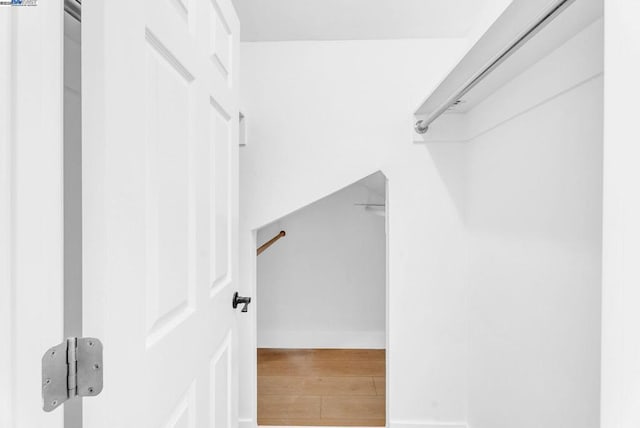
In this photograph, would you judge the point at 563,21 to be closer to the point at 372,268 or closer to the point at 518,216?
the point at 518,216

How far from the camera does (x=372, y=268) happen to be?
2957mm

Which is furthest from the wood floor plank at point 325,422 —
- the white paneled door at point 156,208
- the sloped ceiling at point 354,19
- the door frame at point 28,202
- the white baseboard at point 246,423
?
the sloped ceiling at point 354,19

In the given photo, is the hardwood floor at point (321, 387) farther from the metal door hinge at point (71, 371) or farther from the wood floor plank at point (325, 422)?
the metal door hinge at point (71, 371)

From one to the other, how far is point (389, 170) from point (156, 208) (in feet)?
4.63

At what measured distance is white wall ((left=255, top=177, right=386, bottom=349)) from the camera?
2.94 m

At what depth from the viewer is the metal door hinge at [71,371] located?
18.1 inches

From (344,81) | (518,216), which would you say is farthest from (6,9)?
(344,81)

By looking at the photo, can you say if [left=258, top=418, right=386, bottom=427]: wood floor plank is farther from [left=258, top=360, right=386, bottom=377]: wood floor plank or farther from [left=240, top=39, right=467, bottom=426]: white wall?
[left=258, top=360, right=386, bottom=377]: wood floor plank

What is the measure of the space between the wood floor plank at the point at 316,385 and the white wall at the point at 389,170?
0.40 m

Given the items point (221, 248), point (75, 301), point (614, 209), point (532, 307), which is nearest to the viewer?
point (614, 209)

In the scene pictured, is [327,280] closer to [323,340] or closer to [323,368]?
[323,340]

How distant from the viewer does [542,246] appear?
4.08 ft

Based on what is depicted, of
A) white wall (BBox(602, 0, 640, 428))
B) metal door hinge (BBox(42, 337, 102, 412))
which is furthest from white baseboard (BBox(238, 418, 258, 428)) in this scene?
white wall (BBox(602, 0, 640, 428))

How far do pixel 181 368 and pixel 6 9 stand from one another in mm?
691
